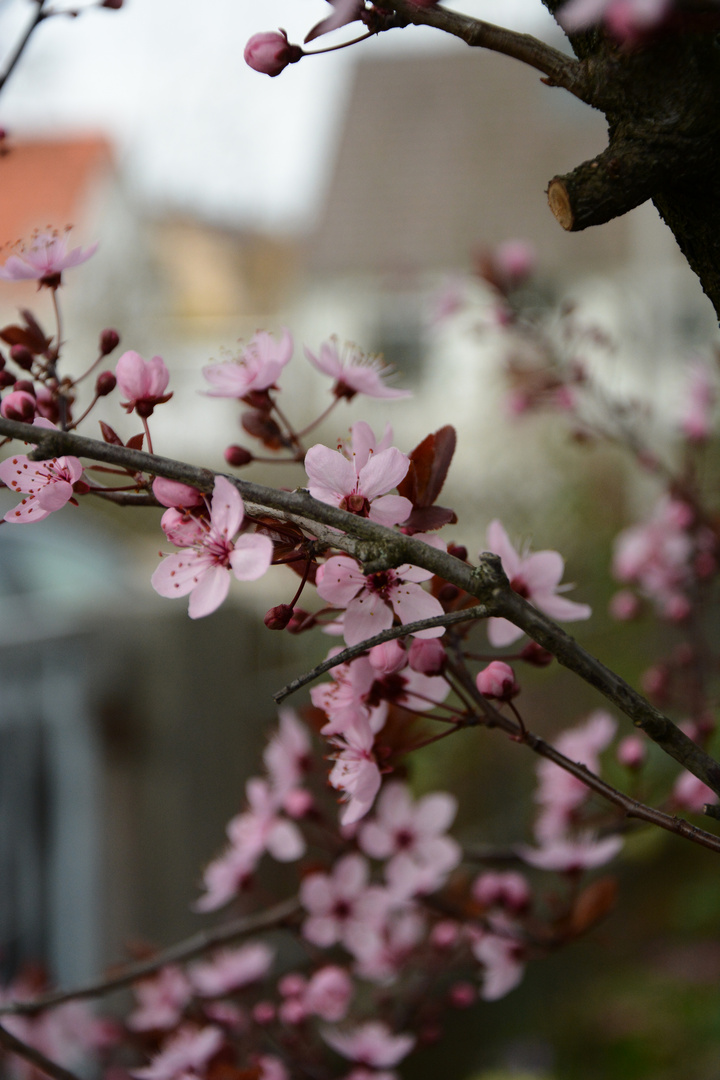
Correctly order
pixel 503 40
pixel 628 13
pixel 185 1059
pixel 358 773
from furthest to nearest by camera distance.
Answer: pixel 185 1059
pixel 358 773
pixel 503 40
pixel 628 13

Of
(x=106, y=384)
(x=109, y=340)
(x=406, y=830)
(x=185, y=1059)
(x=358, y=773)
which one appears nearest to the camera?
(x=358, y=773)

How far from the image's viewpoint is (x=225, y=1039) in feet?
4.25

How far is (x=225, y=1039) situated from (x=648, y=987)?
7.38ft

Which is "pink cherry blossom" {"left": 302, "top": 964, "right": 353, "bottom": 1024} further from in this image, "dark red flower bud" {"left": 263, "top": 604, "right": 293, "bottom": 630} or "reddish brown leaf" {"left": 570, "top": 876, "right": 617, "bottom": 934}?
"dark red flower bud" {"left": 263, "top": 604, "right": 293, "bottom": 630}

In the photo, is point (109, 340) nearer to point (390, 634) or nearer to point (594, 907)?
point (390, 634)

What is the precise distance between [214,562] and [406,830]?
28.6 inches

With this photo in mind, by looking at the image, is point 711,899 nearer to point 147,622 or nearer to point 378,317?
point 147,622

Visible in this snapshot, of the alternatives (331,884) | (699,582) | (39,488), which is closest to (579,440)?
(699,582)

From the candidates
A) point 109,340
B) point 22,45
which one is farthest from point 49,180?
point 109,340

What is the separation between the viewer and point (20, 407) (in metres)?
0.79

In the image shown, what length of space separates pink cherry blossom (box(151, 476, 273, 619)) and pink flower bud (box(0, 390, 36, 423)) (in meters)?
0.19

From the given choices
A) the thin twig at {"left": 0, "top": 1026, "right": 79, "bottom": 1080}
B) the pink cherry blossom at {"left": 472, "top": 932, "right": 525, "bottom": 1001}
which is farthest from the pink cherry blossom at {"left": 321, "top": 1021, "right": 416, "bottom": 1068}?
the thin twig at {"left": 0, "top": 1026, "right": 79, "bottom": 1080}

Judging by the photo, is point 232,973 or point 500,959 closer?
point 500,959

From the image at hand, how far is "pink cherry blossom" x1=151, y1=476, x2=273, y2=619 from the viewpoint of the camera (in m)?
0.62
